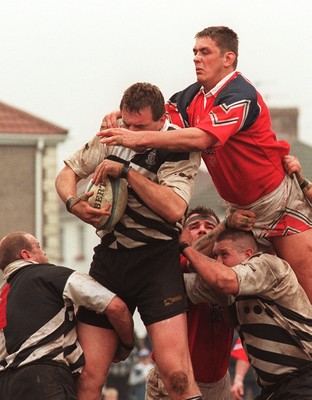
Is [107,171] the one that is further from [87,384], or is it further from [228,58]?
[87,384]

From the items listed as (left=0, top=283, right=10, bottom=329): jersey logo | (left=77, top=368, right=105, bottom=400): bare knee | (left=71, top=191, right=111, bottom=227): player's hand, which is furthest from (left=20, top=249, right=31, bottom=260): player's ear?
(left=77, top=368, right=105, bottom=400): bare knee

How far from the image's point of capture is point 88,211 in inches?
292

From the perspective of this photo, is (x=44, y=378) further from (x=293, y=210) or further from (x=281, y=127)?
(x=281, y=127)

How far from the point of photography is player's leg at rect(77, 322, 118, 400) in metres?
7.70

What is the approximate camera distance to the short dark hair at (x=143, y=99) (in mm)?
7402

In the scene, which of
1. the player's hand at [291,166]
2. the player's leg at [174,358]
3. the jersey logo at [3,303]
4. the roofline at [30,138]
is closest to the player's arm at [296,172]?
the player's hand at [291,166]

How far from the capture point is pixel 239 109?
7.57 metres

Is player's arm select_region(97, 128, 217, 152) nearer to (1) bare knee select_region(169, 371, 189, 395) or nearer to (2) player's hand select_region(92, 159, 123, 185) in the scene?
(2) player's hand select_region(92, 159, 123, 185)

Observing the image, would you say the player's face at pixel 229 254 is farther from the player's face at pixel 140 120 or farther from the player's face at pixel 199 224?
the player's face at pixel 140 120

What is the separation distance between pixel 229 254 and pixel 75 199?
105 centimetres

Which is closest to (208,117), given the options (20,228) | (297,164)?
(297,164)

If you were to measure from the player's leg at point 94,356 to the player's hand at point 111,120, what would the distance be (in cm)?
119

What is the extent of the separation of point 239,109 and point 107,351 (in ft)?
5.38

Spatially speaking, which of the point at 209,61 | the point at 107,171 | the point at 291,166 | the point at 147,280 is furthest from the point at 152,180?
the point at 291,166
